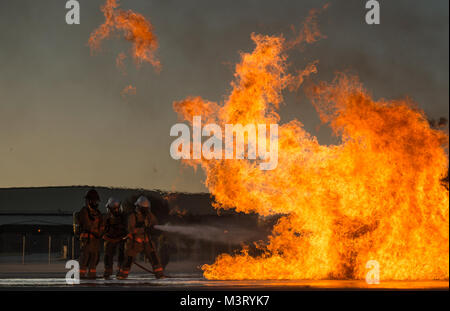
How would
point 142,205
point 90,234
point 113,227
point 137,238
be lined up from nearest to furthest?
point 137,238
point 142,205
point 90,234
point 113,227

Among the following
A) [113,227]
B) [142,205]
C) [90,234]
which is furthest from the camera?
[113,227]

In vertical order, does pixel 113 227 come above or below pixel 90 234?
above

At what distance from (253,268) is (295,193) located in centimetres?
272

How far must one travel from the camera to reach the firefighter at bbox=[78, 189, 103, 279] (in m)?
19.7

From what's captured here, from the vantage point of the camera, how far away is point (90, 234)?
19.7m

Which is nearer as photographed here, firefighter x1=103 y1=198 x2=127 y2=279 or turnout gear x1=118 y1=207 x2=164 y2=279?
turnout gear x1=118 y1=207 x2=164 y2=279

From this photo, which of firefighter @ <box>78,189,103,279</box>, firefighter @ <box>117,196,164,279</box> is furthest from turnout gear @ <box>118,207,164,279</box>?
firefighter @ <box>78,189,103,279</box>

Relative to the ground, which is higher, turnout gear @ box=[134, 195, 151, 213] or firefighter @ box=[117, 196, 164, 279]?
turnout gear @ box=[134, 195, 151, 213]

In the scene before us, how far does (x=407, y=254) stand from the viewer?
18391mm

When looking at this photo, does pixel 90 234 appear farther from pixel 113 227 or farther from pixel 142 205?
pixel 142 205

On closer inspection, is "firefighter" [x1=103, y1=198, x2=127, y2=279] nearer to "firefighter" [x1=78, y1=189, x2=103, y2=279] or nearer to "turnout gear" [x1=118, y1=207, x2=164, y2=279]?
"firefighter" [x1=78, y1=189, x2=103, y2=279]

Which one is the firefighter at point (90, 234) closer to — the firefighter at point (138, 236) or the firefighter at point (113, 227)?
the firefighter at point (113, 227)

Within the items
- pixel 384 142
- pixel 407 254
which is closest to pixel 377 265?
pixel 407 254

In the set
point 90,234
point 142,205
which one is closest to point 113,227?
point 90,234
